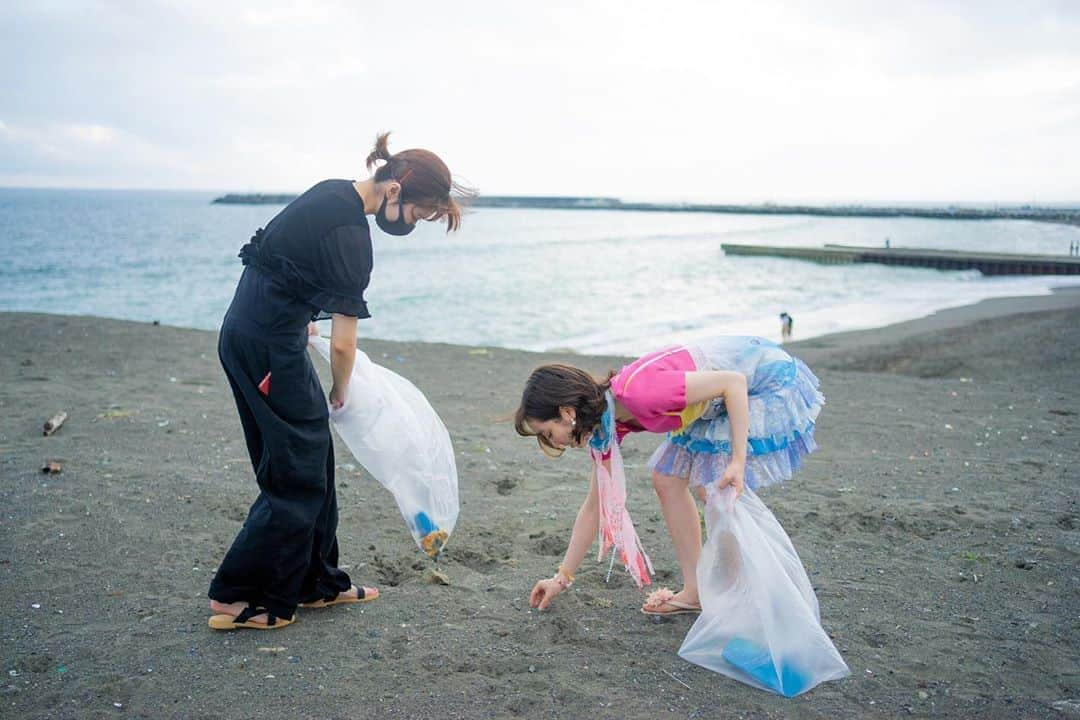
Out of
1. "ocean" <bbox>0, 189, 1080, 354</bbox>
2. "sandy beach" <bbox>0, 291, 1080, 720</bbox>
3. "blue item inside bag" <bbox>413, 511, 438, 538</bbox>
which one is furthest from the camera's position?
"ocean" <bbox>0, 189, 1080, 354</bbox>

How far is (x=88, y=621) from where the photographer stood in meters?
3.42

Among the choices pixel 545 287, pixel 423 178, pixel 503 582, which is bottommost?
pixel 503 582

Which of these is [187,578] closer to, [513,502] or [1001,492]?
[513,502]

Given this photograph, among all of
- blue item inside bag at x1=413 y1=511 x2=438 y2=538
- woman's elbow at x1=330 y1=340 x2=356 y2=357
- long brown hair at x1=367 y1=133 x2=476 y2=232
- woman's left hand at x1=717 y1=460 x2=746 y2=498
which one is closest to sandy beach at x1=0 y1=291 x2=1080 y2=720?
blue item inside bag at x1=413 y1=511 x2=438 y2=538

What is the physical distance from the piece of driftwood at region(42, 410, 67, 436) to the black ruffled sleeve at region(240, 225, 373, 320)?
3.93m

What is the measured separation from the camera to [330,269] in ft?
9.81

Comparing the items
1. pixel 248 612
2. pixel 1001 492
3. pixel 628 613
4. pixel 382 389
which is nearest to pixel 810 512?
pixel 1001 492

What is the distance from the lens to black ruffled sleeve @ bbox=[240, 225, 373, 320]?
297cm

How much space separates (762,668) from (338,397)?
1899 millimetres

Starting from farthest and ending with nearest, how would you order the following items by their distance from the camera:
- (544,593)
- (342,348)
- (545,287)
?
(545,287), (544,593), (342,348)

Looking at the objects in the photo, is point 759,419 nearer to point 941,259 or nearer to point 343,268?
point 343,268

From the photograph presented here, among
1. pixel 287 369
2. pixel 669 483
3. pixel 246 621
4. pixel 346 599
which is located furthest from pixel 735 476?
pixel 246 621

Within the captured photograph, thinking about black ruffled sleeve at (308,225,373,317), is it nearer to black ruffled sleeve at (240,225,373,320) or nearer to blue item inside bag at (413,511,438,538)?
black ruffled sleeve at (240,225,373,320)

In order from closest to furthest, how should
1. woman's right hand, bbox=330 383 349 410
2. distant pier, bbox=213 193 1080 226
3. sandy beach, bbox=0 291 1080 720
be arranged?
sandy beach, bbox=0 291 1080 720, woman's right hand, bbox=330 383 349 410, distant pier, bbox=213 193 1080 226
